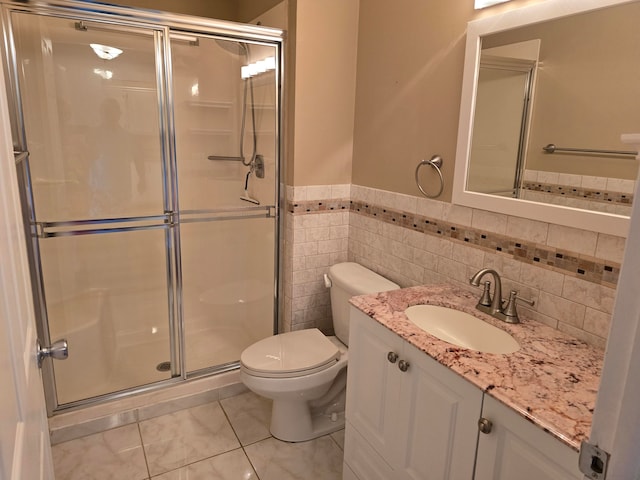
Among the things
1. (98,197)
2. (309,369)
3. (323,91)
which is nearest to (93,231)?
(98,197)

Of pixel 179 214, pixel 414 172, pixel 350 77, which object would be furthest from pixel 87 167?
pixel 414 172

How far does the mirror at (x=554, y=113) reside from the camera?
1285mm

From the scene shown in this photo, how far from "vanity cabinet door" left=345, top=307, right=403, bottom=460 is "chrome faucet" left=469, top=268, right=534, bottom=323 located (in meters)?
0.39

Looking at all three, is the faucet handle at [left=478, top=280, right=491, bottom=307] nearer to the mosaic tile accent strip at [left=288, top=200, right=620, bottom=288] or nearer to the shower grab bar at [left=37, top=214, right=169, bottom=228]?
the mosaic tile accent strip at [left=288, top=200, right=620, bottom=288]

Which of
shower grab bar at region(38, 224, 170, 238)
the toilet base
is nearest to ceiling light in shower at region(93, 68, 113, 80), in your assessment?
shower grab bar at region(38, 224, 170, 238)

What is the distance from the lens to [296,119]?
233 centimetres

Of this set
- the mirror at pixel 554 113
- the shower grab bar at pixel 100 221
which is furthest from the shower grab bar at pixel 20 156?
the mirror at pixel 554 113

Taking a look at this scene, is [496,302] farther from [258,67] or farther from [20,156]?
[20,156]

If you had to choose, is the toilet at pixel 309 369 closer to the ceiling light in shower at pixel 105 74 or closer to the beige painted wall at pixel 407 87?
the beige painted wall at pixel 407 87

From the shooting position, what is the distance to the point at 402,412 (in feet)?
4.75

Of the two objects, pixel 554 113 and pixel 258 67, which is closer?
pixel 554 113

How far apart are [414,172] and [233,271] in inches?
55.1

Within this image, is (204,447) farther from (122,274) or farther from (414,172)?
(414,172)

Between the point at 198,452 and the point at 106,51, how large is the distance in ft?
6.93
